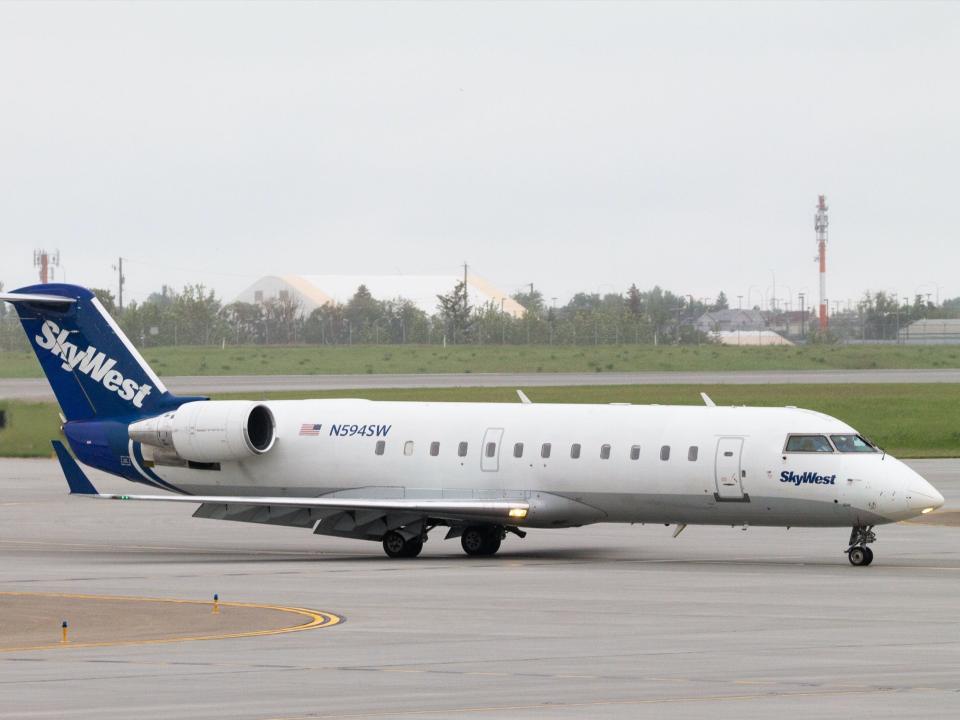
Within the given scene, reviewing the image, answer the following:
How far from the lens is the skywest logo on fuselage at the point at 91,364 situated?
38312 millimetres

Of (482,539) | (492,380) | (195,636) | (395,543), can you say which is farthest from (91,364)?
(492,380)

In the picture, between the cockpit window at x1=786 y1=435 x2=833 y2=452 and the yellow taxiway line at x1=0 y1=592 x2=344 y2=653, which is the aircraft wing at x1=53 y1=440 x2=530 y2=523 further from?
the yellow taxiway line at x1=0 y1=592 x2=344 y2=653

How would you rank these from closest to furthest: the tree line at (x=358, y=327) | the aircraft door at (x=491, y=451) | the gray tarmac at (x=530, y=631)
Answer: the gray tarmac at (x=530, y=631) → the aircraft door at (x=491, y=451) → the tree line at (x=358, y=327)

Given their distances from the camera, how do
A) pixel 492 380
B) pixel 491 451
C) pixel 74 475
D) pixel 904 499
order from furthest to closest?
pixel 492 380 → pixel 491 451 → pixel 74 475 → pixel 904 499

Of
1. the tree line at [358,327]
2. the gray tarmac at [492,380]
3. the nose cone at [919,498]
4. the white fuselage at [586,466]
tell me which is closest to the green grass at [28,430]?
the gray tarmac at [492,380]

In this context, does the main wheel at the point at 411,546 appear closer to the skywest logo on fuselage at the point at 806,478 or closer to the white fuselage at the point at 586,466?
the white fuselage at the point at 586,466

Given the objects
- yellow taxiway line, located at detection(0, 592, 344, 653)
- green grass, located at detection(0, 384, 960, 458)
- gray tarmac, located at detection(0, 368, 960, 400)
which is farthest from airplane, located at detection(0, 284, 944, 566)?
gray tarmac, located at detection(0, 368, 960, 400)

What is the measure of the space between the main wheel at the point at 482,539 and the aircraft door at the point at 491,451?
112cm

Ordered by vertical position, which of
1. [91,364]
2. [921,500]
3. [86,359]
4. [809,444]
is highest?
[86,359]

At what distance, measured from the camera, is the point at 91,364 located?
38500mm

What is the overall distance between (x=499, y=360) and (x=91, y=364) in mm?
91976

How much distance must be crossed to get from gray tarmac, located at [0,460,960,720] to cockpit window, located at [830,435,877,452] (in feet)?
6.76

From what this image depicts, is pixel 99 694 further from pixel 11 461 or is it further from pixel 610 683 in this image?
pixel 11 461

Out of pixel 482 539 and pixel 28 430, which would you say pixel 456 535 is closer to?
pixel 482 539
